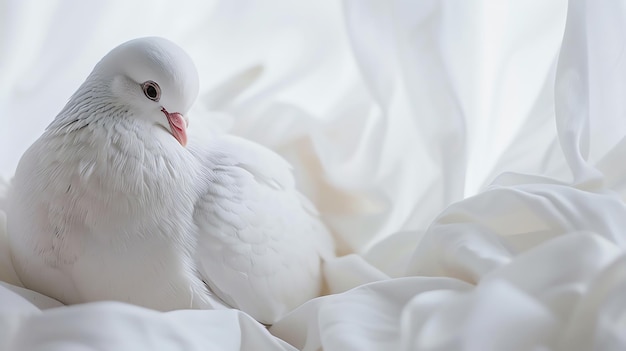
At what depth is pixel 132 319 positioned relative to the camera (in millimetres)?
571

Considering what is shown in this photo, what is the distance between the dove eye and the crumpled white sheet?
126 millimetres

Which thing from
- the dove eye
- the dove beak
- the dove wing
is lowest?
the dove wing

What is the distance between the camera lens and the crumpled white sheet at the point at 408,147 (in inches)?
21.9

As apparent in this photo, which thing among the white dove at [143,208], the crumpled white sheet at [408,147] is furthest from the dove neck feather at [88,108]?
the crumpled white sheet at [408,147]

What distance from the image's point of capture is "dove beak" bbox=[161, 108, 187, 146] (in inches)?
31.4

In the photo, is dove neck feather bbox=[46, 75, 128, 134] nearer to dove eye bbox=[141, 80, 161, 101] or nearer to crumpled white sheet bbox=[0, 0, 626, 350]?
dove eye bbox=[141, 80, 161, 101]

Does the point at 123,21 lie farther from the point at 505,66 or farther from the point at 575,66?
the point at 575,66

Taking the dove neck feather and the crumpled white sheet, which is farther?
the dove neck feather

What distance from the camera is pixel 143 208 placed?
→ 0.74 metres

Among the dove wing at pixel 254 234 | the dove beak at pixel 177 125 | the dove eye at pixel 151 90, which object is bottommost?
the dove wing at pixel 254 234

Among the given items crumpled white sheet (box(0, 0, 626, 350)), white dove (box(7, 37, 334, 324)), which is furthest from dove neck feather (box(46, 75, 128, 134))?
crumpled white sheet (box(0, 0, 626, 350))

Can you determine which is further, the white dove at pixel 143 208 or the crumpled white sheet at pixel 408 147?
the white dove at pixel 143 208

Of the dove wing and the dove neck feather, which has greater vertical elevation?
the dove neck feather

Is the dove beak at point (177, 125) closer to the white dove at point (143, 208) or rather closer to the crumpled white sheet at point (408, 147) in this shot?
the white dove at point (143, 208)
